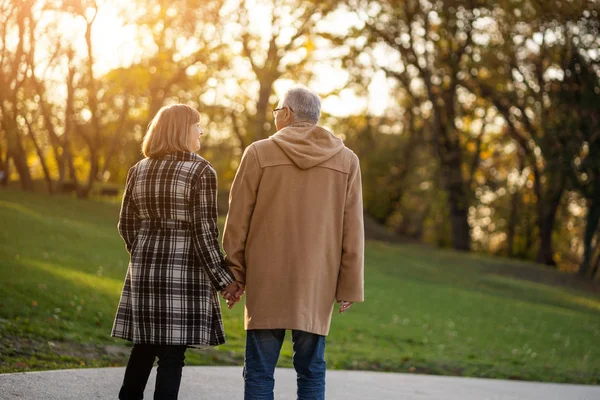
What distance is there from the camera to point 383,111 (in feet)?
135

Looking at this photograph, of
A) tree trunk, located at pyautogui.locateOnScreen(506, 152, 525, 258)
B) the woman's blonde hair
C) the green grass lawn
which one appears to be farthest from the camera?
tree trunk, located at pyautogui.locateOnScreen(506, 152, 525, 258)

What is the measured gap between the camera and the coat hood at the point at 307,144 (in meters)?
5.00

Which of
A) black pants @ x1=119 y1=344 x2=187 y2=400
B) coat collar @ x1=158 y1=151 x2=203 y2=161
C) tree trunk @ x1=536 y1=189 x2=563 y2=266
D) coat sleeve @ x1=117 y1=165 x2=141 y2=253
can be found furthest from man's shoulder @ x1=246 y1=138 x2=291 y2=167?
tree trunk @ x1=536 y1=189 x2=563 y2=266

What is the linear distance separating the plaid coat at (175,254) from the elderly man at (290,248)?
0.88 ft

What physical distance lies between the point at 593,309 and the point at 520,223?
19.2m

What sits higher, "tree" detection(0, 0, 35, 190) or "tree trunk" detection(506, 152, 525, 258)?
"tree" detection(0, 0, 35, 190)

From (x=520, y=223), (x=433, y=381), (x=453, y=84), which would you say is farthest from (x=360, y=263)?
(x=520, y=223)

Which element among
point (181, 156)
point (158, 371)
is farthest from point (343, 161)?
point (158, 371)

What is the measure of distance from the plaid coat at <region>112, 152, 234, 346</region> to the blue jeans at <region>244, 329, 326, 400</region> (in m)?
0.42

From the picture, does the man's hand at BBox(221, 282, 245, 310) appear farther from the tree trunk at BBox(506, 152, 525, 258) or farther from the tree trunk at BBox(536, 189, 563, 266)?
the tree trunk at BBox(506, 152, 525, 258)

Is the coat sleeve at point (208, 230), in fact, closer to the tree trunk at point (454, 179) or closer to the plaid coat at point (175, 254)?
the plaid coat at point (175, 254)

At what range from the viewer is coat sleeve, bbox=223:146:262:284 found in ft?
16.4

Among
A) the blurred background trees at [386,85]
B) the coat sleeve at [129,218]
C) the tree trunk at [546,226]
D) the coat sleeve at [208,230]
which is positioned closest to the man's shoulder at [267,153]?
the coat sleeve at [208,230]

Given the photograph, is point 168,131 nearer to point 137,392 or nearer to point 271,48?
point 137,392
